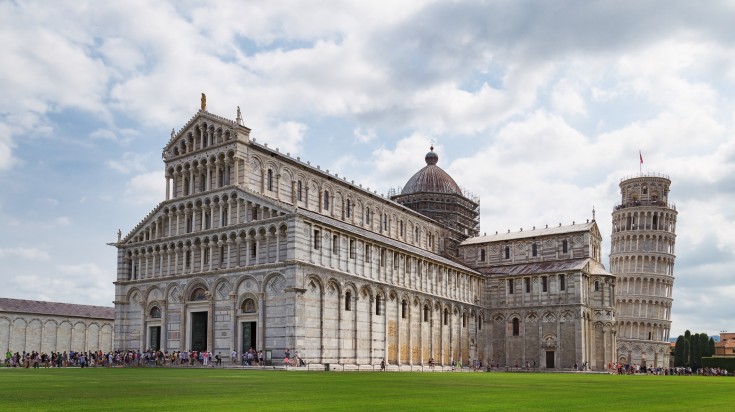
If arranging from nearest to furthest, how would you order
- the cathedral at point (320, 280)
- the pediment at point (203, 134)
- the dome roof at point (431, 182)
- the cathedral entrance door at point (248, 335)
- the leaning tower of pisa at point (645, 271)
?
1. the cathedral at point (320, 280)
2. the cathedral entrance door at point (248, 335)
3. the pediment at point (203, 134)
4. the dome roof at point (431, 182)
5. the leaning tower of pisa at point (645, 271)

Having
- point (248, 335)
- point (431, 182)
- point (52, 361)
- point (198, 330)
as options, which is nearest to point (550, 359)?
point (431, 182)

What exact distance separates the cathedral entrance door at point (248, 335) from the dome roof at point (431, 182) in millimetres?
40253

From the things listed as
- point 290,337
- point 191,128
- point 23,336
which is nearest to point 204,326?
point 290,337

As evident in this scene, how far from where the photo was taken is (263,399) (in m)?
17.8

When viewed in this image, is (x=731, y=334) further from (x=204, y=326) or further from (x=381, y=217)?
(x=204, y=326)

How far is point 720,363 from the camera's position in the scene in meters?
94.6

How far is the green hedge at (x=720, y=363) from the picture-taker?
9272 cm

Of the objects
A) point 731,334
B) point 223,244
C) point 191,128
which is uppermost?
point 191,128

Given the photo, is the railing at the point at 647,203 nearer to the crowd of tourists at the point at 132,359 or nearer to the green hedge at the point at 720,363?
the green hedge at the point at 720,363

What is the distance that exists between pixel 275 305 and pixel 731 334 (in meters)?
129

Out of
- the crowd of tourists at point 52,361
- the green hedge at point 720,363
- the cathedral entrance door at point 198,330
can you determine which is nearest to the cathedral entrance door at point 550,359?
the green hedge at point 720,363

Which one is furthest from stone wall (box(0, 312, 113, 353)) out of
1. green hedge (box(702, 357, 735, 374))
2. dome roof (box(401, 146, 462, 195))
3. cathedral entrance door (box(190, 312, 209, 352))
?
green hedge (box(702, 357, 735, 374))

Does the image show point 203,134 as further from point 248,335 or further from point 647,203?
point 647,203

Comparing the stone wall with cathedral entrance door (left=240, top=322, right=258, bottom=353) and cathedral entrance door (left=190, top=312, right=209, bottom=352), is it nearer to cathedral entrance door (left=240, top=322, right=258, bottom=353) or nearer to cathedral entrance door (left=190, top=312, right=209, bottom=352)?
cathedral entrance door (left=190, top=312, right=209, bottom=352)
